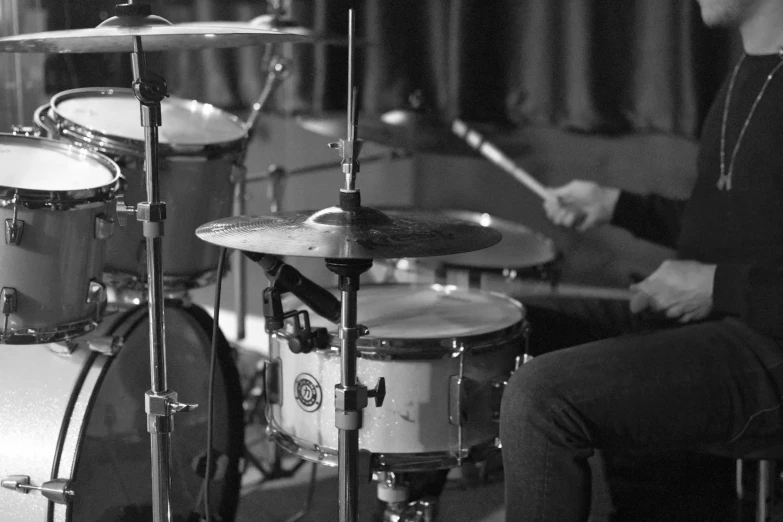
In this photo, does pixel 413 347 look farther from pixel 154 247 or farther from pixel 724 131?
pixel 724 131

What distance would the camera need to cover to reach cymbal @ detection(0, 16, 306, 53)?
4.16ft

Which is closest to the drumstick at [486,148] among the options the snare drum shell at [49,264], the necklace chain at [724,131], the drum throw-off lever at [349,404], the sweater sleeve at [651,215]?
the sweater sleeve at [651,215]

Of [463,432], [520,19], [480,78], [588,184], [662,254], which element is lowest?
[463,432]

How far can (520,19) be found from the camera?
2.55 m

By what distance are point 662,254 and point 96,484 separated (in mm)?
1670

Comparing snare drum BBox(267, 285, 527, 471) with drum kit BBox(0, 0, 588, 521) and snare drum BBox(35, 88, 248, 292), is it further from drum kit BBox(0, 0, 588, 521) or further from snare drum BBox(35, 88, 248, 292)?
snare drum BBox(35, 88, 248, 292)

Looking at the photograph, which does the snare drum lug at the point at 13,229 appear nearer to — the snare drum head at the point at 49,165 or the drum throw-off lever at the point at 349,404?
the snare drum head at the point at 49,165

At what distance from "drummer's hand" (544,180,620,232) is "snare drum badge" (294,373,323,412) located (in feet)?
2.26

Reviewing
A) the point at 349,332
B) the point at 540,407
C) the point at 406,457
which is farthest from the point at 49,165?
the point at 540,407

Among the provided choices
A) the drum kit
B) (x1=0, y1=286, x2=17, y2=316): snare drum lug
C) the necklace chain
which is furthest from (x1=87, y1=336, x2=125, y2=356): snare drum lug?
the necklace chain

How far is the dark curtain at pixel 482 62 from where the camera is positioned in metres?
2.34

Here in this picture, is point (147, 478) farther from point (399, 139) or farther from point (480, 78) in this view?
point (480, 78)

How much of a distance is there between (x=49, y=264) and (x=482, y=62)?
1538 mm

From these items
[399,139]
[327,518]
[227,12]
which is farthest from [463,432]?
[227,12]
